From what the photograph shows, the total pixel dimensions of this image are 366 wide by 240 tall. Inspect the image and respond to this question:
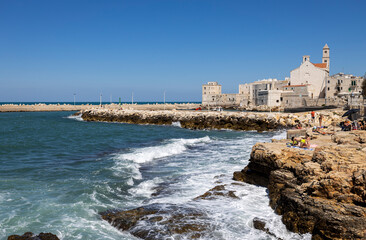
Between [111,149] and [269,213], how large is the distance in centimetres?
1418

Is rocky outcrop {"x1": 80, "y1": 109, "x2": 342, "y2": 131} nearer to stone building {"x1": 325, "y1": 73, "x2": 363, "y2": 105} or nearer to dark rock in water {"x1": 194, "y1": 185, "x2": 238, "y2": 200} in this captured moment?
dark rock in water {"x1": 194, "y1": 185, "x2": 238, "y2": 200}

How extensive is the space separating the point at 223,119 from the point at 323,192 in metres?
28.1

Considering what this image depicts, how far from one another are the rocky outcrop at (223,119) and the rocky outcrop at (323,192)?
23305mm

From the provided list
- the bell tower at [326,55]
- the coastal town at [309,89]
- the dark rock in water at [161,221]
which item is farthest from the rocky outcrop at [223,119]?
the bell tower at [326,55]

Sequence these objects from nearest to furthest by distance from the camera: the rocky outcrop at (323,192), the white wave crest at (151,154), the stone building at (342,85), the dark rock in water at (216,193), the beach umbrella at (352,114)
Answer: the rocky outcrop at (323,192)
the dark rock in water at (216,193)
the white wave crest at (151,154)
the beach umbrella at (352,114)
the stone building at (342,85)

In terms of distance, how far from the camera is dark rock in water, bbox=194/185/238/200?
8972 mm

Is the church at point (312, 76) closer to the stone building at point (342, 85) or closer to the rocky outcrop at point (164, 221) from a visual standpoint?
the stone building at point (342, 85)

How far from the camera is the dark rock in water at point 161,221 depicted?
6.57 m

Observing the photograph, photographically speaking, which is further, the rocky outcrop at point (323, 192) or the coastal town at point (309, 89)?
the coastal town at point (309, 89)

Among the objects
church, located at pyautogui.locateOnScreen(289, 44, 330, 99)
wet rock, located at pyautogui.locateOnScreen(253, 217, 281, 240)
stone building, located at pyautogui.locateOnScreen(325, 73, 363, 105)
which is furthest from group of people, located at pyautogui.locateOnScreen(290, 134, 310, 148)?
church, located at pyautogui.locateOnScreen(289, 44, 330, 99)

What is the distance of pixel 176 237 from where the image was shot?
20.9 ft

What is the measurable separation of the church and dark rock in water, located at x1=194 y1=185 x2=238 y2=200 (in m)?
54.9

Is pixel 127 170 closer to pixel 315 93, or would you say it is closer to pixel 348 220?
pixel 348 220

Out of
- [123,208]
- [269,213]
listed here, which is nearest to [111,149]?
[123,208]
